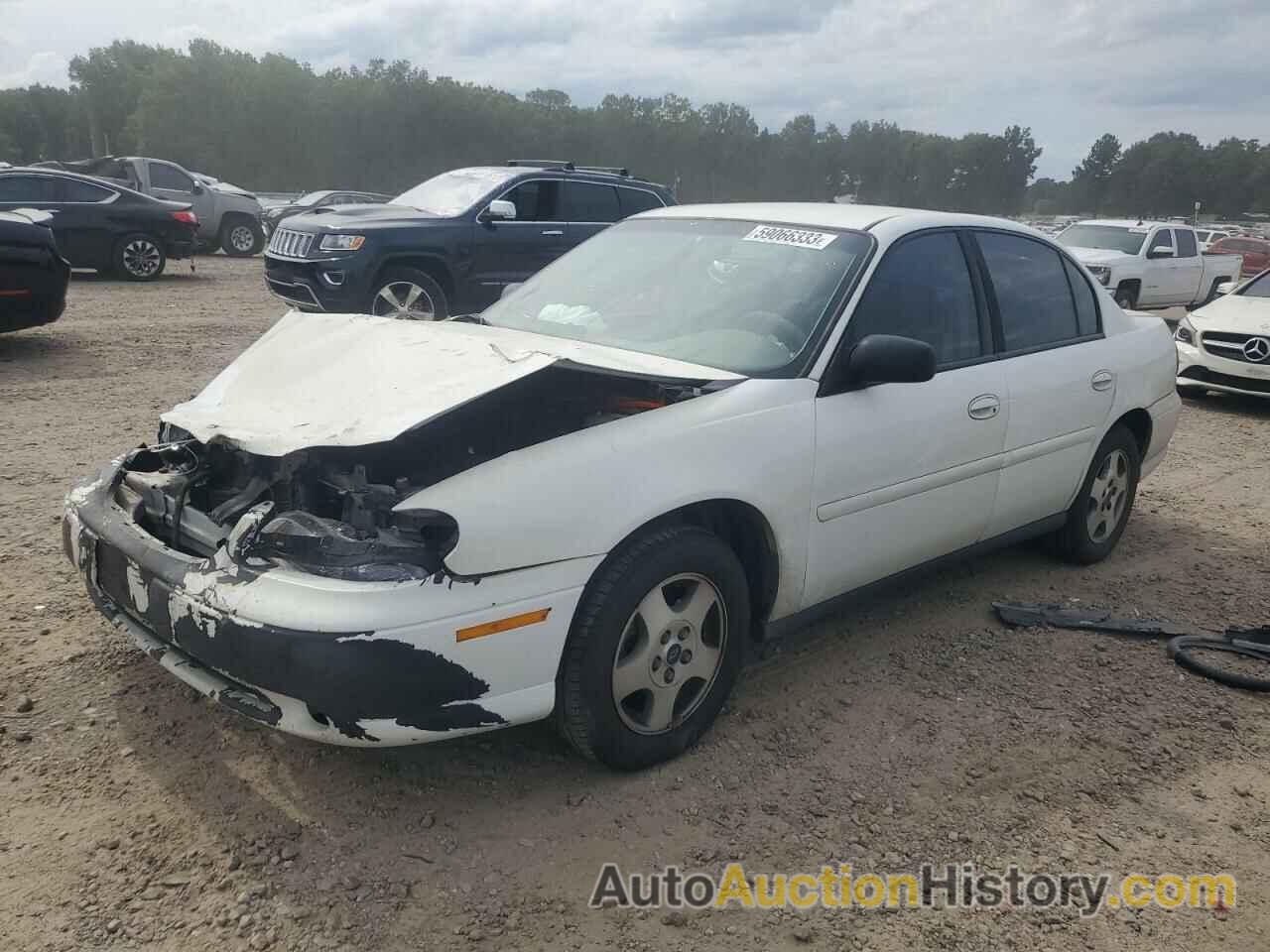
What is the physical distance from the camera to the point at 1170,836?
2.92 m

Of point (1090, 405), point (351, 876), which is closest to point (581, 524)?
point (351, 876)

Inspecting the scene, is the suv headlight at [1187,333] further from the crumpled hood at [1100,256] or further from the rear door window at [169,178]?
the rear door window at [169,178]

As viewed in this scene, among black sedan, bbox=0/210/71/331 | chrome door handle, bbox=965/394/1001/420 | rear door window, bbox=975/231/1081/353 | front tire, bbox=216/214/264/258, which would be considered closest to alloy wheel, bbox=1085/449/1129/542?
rear door window, bbox=975/231/1081/353

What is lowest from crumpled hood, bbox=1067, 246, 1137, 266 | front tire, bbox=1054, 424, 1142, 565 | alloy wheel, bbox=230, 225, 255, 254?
front tire, bbox=1054, 424, 1142, 565

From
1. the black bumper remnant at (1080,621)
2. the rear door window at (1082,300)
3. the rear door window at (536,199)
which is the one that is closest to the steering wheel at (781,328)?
the black bumper remnant at (1080,621)

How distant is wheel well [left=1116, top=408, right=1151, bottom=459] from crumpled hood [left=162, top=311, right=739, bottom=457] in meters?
2.71

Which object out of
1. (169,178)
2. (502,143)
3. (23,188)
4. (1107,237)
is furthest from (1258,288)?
(502,143)

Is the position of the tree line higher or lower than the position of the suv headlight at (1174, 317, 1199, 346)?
higher

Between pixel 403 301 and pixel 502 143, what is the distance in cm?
5868

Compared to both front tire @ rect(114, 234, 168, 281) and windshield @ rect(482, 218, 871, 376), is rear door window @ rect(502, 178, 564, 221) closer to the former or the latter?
windshield @ rect(482, 218, 871, 376)

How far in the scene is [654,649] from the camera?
9.70ft

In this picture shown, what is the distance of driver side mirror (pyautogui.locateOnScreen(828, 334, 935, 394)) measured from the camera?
332cm

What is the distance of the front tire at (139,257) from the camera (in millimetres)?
14234

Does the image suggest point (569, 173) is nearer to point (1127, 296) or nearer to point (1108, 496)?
point (1108, 496)
